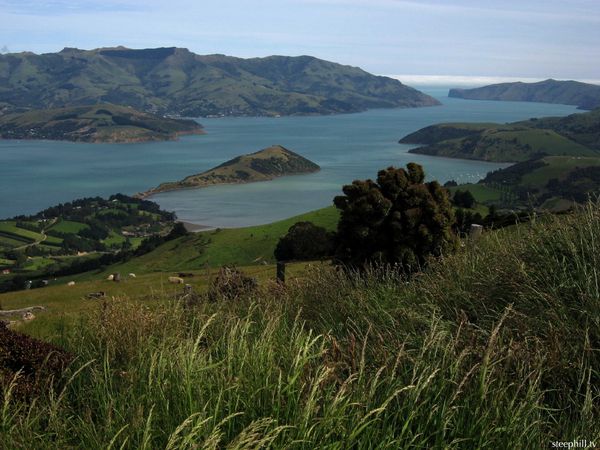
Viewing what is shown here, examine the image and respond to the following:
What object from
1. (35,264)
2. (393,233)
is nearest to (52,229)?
(35,264)

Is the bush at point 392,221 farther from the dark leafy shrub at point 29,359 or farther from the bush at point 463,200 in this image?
the bush at point 463,200

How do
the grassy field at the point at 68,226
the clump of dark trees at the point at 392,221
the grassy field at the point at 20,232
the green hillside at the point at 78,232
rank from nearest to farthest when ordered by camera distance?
the clump of dark trees at the point at 392,221, the green hillside at the point at 78,232, the grassy field at the point at 20,232, the grassy field at the point at 68,226

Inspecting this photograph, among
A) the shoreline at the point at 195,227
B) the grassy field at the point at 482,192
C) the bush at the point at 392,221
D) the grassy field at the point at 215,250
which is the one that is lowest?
the shoreline at the point at 195,227

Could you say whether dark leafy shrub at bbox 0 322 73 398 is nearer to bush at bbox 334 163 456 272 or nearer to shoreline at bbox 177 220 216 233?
bush at bbox 334 163 456 272

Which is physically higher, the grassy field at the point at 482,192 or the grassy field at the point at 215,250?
the grassy field at the point at 482,192

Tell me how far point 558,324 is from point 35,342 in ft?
25.3

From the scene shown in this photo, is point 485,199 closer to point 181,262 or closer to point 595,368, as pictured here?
point 181,262

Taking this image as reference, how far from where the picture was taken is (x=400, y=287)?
11.1m

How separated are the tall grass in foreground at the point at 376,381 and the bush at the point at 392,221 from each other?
1597 centimetres

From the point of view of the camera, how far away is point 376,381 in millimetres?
5352

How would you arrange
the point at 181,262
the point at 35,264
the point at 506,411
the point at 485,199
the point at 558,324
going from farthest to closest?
the point at 485,199
the point at 35,264
the point at 181,262
the point at 558,324
the point at 506,411

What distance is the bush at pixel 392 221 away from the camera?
25344 mm

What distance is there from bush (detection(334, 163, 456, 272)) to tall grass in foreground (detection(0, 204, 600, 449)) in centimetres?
1597

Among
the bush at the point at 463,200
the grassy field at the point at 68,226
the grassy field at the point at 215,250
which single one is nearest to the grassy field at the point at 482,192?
the bush at the point at 463,200
